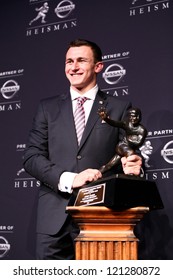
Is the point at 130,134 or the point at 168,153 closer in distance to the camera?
the point at 130,134

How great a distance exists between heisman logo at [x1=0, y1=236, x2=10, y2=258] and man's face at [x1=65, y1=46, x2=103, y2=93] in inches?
56.7

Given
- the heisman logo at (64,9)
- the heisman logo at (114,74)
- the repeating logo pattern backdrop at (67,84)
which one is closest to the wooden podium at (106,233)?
the repeating logo pattern backdrop at (67,84)

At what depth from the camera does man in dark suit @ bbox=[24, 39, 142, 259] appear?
8.15 ft

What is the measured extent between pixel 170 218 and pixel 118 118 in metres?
0.80

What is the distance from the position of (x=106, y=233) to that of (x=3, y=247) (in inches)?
69.0

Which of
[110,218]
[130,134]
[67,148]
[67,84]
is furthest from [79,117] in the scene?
[67,84]

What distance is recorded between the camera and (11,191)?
12.0ft

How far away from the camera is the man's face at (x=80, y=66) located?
268cm

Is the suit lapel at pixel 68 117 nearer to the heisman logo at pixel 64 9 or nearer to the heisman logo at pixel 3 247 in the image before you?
the heisman logo at pixel 64 9

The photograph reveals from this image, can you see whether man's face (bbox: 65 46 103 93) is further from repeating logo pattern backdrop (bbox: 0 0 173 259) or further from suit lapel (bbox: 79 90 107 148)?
repeating logo pattern backdrop (bbox: 0 0 173 259)

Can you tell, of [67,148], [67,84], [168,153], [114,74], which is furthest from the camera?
[67,84]

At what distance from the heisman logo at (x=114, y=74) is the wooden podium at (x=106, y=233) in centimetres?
147

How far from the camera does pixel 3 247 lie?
143 inches

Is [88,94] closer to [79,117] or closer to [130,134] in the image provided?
[79,117]
